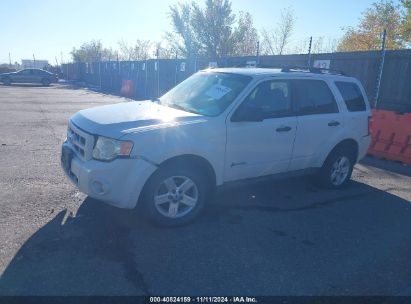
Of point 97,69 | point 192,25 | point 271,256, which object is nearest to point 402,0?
point 192,25

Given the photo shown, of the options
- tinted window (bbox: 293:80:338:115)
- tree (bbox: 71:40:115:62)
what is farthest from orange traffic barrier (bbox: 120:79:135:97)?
tree (bbox: 71:40:115:62)

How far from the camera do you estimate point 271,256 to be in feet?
12.4

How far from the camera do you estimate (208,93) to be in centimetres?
496

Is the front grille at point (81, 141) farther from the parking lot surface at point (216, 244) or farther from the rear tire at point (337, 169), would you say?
the rear tire at point (337, 169)

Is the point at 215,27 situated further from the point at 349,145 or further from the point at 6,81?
the point at 349,145

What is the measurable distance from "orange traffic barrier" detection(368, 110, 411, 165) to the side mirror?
17.7 feet

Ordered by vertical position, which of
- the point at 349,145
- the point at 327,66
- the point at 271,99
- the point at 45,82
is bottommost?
the point at 45,82

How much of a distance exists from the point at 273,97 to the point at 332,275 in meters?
2.48

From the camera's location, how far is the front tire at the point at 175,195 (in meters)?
4.09

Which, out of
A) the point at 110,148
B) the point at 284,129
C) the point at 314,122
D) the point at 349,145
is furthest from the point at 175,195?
the point at 349,145

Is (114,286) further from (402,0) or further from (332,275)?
(402,0)

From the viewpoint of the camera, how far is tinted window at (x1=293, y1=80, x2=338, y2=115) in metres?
5.27

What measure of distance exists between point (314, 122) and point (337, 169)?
1.19 meters

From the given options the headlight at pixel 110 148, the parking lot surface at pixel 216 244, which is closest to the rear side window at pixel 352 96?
the parking lot surface at pixel 216 244
